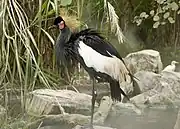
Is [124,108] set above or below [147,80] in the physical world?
below

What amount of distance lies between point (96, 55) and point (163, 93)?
5.41 feet

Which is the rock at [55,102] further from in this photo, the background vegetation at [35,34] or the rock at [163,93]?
the rock at [163,93]

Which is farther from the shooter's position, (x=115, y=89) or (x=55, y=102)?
(x=55, y=102)

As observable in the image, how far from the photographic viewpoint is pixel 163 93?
186 inches

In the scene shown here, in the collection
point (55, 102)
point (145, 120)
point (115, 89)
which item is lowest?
point (145, 120)

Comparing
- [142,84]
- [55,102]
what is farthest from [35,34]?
[142,84]

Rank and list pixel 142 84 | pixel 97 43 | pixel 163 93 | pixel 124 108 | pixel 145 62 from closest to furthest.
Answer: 1. pixel 97 43
2. pixel 124 108
3. pixel 163 93
4. pixel 142 84
5. pixel 145 62

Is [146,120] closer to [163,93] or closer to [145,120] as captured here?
[145,120]

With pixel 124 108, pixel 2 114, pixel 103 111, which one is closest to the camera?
pixel 2 114

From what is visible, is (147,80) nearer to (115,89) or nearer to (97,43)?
(115,89)

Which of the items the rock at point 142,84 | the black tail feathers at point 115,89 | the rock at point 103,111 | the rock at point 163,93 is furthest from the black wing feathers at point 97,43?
the rock at point 142,84

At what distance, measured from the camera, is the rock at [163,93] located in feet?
15.3

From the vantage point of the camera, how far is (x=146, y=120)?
4160 mm

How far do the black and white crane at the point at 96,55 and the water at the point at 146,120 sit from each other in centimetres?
61
